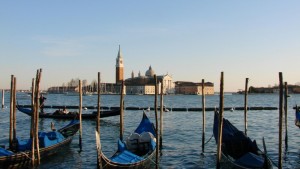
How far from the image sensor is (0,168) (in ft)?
32.5

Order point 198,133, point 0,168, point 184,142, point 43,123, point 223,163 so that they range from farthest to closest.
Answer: point 43,123
point 198,133
point 184,142
point 223,163
point 0,168

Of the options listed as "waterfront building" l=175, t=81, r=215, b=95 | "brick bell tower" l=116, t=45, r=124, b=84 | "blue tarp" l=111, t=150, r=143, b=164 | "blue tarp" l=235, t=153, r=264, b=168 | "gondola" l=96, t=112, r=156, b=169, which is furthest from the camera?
"waterfront building" l=175, t=81, r=215, b=95

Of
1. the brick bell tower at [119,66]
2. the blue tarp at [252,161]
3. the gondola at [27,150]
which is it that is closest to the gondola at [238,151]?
the blue tarp at [252,161]

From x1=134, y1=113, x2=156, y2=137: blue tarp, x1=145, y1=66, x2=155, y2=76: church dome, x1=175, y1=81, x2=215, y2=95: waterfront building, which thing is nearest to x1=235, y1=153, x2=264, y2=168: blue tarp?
x1=134, y1=113, x2=156, y2=137: blue tarp

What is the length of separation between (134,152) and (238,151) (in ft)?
10.3

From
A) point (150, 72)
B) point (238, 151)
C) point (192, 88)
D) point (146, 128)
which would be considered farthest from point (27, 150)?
point (150, 72)

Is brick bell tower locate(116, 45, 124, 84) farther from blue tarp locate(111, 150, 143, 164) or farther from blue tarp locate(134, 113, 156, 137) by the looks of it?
blue tarp locate(111, 150, 143, 164)

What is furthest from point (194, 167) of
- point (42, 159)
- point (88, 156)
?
point (42, 159)

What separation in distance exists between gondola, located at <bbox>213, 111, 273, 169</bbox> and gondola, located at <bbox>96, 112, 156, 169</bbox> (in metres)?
2.20

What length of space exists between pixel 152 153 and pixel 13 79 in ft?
17.5

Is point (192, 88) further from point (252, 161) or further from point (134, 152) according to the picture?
point (252, 161)

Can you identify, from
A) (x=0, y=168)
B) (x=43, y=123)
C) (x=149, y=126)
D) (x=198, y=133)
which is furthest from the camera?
(x=43, y=123)

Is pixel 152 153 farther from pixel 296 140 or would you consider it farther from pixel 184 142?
pixel 296 140

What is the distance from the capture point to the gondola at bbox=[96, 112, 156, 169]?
29.9 feet
